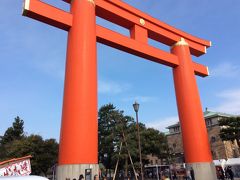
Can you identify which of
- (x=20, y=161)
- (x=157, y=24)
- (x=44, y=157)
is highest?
(x=157, y=24)

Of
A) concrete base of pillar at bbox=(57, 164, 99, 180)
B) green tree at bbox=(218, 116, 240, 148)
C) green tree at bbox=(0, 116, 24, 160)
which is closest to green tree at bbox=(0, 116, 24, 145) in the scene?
green tree at bbox=(0, 116, 24, 160)

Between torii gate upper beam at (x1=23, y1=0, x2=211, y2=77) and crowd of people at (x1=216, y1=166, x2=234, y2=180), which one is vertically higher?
torii gate upper beam at (x1=23, y1=0, x2=211, y2=77)

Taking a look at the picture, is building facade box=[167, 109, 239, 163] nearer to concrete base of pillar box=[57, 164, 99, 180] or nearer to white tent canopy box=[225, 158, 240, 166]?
white tent canopy box=[225, 158, 240, 166]

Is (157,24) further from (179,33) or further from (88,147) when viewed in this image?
(88,147)

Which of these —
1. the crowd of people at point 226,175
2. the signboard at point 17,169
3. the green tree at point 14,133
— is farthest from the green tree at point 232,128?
the green tree at point 14,133

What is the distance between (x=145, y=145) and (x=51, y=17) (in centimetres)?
2861

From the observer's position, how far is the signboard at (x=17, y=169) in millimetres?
10164

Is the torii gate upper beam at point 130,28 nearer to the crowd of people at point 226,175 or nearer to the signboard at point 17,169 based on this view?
the signboard at point 17,169

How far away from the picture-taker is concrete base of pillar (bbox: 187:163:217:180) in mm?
14242

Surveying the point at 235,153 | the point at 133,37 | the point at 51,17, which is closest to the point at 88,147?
the point at 51,17

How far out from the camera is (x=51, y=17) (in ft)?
39.3

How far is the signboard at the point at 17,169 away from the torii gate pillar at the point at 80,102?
4.84ft

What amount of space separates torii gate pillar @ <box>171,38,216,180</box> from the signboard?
8738 millimetres

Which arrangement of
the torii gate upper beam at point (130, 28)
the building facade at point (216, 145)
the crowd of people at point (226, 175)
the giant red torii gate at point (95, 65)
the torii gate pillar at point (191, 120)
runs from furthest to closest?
the building facade at point (216, 145) < the crowd of people at point (226, 175) < the torii gate pillar at point (191, 120) < the torii gate upper beam at point (130, 28) < the giant red torii gate at point (95, 65)
